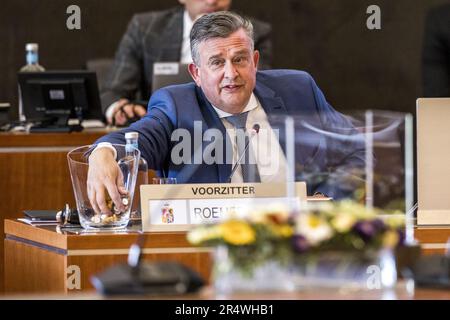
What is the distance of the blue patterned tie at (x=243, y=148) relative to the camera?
378cm

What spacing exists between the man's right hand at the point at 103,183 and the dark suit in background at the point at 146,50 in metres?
3.82

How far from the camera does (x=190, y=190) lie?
126 inches

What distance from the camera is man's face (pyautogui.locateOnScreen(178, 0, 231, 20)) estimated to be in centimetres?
682

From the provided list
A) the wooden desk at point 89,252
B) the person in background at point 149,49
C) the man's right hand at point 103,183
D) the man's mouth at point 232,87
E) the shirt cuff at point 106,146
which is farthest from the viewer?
the person in background at point 149,49

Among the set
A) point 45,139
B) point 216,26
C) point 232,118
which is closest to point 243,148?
point 232,118

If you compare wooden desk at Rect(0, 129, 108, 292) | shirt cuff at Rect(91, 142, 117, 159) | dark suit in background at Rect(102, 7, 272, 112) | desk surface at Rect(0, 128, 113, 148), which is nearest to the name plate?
shirt cuff at Rect(91, 142, 117, 159)

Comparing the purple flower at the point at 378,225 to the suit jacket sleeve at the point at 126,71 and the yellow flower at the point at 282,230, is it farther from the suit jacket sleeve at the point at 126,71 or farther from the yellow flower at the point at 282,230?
the suit jacket sleeve at the point at 126,71

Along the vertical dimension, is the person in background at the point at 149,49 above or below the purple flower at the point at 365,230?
above

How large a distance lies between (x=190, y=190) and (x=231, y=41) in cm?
81

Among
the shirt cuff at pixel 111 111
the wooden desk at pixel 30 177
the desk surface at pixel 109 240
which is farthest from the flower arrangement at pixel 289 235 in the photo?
the shirt cuff at pixel 111 111

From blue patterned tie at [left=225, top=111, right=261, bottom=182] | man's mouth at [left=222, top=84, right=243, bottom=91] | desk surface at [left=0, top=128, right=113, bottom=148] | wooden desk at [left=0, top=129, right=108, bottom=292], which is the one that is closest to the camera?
blue patterned tie at [left=225, top=111, right=261, bottom=182]

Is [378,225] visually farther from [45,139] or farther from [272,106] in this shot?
[45,139]

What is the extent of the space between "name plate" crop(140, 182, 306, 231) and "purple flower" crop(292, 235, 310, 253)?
1.23 metres

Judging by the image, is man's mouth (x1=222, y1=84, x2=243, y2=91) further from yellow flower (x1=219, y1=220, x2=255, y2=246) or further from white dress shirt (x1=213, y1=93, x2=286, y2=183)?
yellow flower (x1=219, y1=220, x2=255, y2=246)
